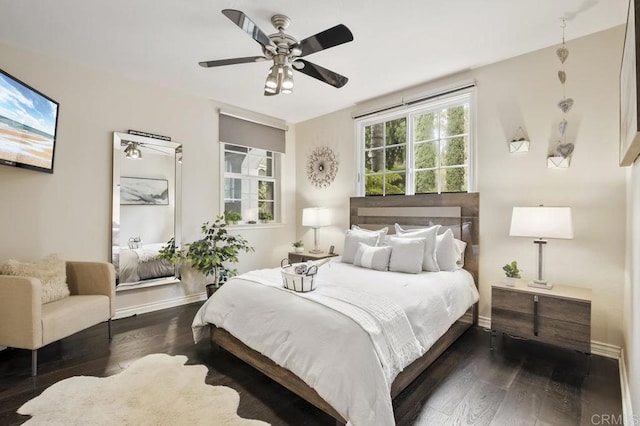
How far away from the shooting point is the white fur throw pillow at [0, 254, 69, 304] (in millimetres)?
2602

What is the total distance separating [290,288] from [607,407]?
7.13ft

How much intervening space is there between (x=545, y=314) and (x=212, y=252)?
11.7 ft

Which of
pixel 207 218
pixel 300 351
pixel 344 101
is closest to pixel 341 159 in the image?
pixel 344 101

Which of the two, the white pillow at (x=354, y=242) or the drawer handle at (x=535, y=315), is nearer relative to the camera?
the drawer handle at (x=535, y=315)

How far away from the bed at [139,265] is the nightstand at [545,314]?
12.3ft

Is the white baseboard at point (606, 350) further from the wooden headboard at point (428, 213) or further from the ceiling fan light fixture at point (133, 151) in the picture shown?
the ceiling fan light fixture at point (133, 151)

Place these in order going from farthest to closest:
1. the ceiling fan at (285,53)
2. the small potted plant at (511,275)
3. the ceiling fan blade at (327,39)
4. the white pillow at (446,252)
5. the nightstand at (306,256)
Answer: the nightstand at (306,256) → the white pillow at (446,252) → the small potted plant at (511,275) → the ceiling fan at (285,53) → the ceiling fan blade at (327,39)

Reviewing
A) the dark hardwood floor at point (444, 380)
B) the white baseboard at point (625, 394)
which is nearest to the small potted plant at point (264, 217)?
the dark hardwood floor at point (444, 380)

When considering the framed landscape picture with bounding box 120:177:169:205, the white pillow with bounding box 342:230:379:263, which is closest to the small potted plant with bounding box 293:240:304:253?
the white pillow with bounding box 342:230:379:263

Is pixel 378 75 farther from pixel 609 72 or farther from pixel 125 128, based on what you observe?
pixel 125 128

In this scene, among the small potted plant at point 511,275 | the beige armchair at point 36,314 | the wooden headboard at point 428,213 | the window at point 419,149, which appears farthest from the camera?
the window at point 419,149

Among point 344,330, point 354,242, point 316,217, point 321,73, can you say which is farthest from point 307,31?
point 316,217

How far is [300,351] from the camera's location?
1886mm

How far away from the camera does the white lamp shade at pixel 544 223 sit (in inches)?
100
